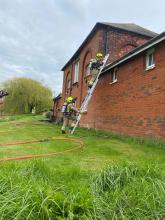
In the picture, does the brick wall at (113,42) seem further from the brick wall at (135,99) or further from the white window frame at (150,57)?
the white window frame at (150,57)

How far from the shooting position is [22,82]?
140ft

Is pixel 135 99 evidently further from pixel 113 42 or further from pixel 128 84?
pixel 113 42

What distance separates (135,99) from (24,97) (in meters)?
34.3

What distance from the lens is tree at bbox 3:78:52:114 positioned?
41.9 metres

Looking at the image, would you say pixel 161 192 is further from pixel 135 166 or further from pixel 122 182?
pixel 135 166

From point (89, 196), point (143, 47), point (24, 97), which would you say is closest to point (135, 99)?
point (143, 47)

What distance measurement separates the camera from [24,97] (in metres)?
42.0

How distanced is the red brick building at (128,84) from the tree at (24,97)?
995 inches

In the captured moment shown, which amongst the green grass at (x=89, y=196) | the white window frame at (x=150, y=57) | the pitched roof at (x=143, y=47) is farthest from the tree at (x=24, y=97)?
the green grass at (x=89, y=196)

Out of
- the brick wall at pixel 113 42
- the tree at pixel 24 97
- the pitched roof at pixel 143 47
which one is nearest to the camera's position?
the pitched roof at pixel 143 47

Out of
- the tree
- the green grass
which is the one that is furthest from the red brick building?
the tree

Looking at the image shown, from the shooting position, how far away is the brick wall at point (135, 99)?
867cm

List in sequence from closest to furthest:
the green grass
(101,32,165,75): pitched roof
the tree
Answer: the green grass → (101,32,165,75): pitched roof → the tree

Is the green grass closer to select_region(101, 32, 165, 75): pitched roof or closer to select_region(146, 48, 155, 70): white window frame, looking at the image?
select_region(101, 32, 165, 75): pitched roof
